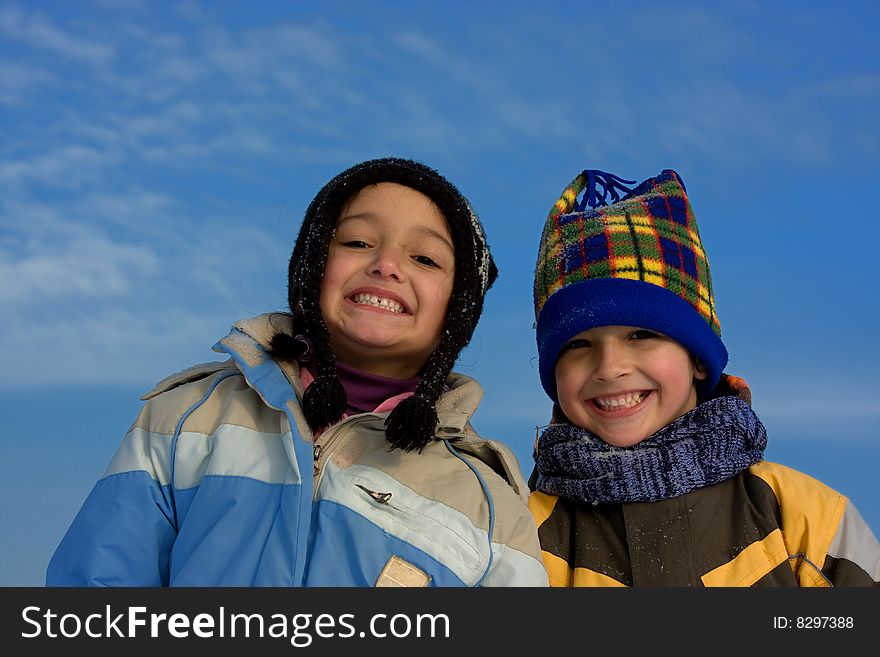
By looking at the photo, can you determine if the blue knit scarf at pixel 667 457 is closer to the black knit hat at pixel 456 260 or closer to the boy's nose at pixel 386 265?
the black knit hat at pixel 456 260

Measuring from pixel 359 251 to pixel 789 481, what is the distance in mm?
1862

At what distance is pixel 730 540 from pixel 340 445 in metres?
1.49

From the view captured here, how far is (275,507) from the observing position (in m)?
2.80

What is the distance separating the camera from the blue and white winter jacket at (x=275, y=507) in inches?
108

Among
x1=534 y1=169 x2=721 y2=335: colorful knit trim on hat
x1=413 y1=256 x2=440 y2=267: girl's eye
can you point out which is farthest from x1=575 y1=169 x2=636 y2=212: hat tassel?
x1=413 y1=256 x2=440 y2=267: girl's eye

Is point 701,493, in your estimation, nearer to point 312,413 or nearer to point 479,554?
point 479,554

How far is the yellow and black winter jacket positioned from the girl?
0.42 m

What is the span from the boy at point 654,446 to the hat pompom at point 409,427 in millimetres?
768

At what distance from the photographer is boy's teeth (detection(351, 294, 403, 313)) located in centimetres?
336
